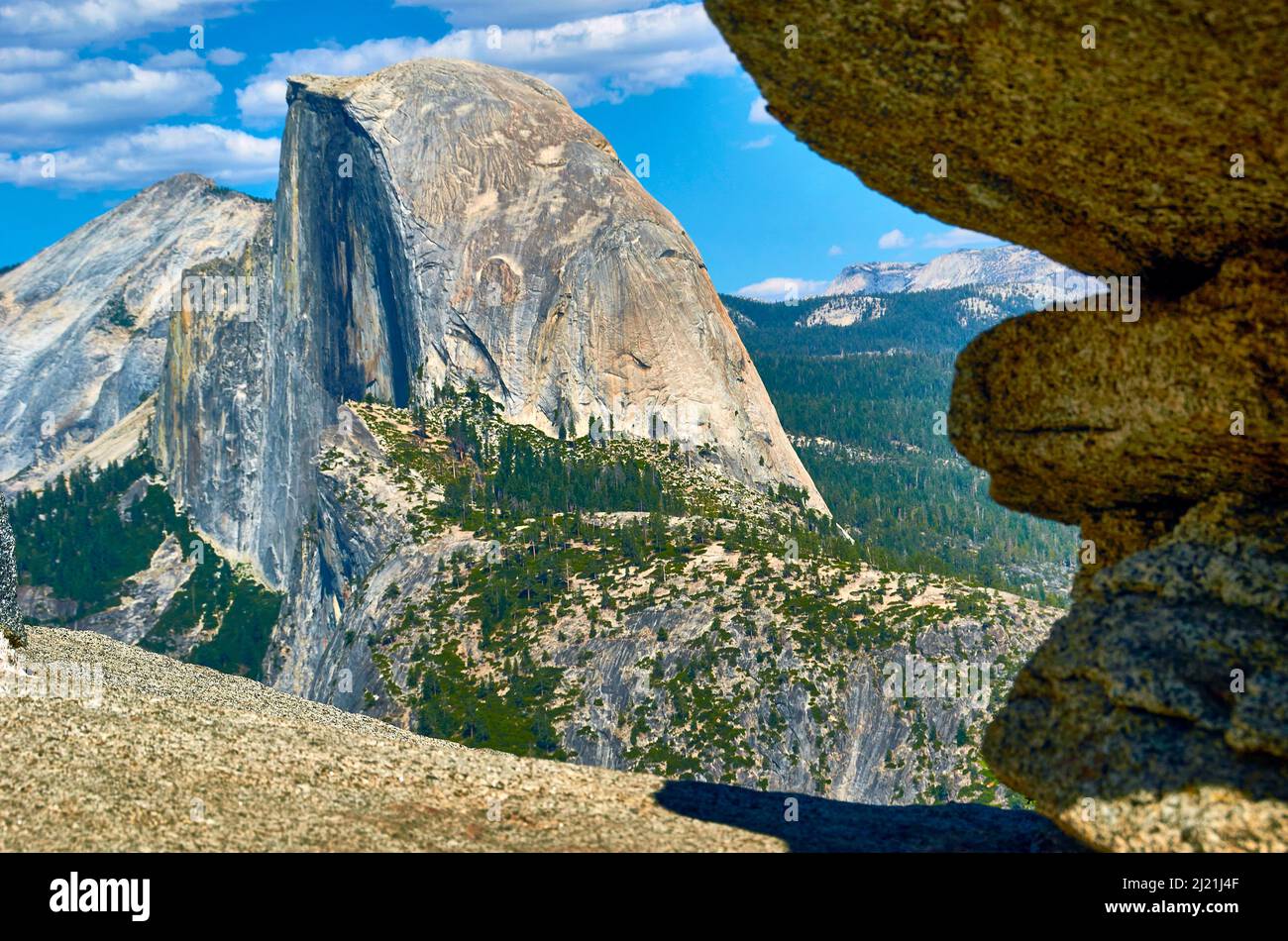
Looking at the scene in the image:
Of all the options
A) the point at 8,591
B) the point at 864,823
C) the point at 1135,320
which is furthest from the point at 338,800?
the point at 8,591

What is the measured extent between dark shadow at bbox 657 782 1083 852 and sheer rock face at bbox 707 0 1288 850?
14.0 feet

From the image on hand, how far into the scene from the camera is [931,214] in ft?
89.5

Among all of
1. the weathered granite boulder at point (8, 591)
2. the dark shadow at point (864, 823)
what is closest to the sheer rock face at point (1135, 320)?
the dark shadow at point (864, 823)

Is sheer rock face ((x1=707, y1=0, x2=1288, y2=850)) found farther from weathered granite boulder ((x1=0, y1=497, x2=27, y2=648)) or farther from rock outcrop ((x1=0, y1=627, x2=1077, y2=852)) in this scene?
weathered granite boulder ((x1=0, y1=497, x2=27, y2=648))

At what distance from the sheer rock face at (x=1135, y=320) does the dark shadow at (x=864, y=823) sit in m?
4.25

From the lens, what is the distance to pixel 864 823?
3152 cm

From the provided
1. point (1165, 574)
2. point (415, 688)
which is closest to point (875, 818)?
point (1165, 574)

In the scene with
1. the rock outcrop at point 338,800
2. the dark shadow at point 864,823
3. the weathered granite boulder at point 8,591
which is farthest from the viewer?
the weathered granite boulder at point 8,591

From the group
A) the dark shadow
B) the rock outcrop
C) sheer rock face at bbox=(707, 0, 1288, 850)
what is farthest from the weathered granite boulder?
sheer rock face at bbox=(707, 0, 1288, 850)

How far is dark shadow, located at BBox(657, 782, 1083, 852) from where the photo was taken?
27.8 metres

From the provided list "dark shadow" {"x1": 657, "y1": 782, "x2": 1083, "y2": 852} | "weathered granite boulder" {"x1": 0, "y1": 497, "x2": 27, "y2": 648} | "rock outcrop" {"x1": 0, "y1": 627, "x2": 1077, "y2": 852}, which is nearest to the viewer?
"rock outcrop" {"x1": 0, "y1": 627, "x2": 1077, "y2": 852}

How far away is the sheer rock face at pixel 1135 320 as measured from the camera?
20891mm

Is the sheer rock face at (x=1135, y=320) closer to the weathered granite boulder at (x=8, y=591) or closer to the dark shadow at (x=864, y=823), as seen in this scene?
the dark shadow at (x=864, y=823)
